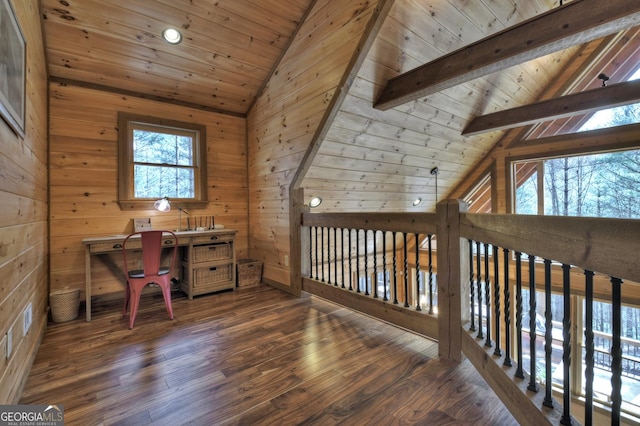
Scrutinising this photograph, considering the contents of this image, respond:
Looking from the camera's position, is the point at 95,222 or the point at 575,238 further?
the point at 95,222

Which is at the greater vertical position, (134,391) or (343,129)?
(343,129)

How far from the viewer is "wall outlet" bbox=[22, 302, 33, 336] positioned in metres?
1.77

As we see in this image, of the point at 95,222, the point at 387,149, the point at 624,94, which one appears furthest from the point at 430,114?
the point at 95,222

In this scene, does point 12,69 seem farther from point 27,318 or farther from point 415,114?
point 415,114

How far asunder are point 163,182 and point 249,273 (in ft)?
5.10

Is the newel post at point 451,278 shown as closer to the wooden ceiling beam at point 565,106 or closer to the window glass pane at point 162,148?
the wooden ceiling beam at point 565,106

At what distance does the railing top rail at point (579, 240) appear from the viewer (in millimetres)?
769

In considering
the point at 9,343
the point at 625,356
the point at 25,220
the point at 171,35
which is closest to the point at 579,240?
the point at 9,343

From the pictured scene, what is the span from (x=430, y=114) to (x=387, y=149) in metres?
0.63

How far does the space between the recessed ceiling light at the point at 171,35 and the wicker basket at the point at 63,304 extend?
102 inches

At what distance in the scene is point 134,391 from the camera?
165 centimetres

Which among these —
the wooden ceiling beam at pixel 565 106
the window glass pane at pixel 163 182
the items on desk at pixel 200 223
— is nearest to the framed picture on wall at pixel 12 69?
the window glass pane at pixel 163 182

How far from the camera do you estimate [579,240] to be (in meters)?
0.93

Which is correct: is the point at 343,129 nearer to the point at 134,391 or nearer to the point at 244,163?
the point at 244,163
